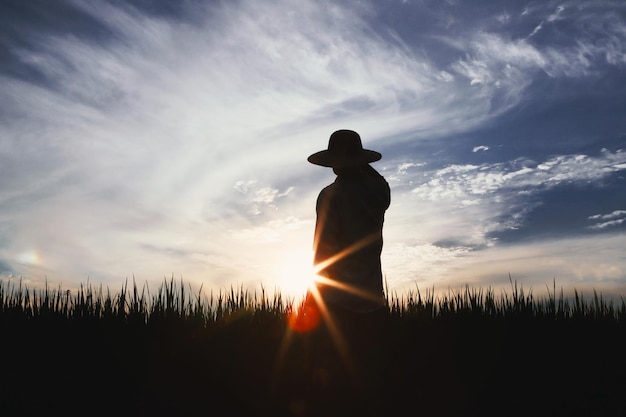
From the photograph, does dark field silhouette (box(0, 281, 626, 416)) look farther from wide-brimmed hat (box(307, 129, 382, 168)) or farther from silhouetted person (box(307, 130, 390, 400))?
wide-brimmed hat (box(307, 129, 382, 168))

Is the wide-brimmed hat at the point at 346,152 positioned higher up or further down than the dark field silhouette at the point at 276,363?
higher up

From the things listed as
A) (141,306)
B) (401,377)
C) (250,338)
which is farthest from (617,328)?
(141,306)

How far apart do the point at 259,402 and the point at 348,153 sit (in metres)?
3.56

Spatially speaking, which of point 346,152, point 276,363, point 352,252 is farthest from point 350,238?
point 276,363

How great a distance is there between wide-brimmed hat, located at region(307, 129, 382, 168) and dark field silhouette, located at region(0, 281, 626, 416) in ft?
5.95

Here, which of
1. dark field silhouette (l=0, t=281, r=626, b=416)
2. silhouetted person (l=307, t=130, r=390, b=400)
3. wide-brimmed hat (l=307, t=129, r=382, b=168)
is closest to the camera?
silhouetted person (l=307, t=130, r=390, b=400)

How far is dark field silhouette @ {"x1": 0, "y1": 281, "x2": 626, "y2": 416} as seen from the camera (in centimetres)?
615

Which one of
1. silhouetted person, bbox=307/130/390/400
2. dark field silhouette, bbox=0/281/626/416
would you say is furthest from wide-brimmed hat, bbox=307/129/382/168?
dark field silhouette, bbox=0/281/626/416

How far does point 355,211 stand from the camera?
4.20 meters

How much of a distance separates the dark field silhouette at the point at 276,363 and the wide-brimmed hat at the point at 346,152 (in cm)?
181

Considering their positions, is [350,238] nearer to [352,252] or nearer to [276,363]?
[352,252]

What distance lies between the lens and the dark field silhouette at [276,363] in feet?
20.2

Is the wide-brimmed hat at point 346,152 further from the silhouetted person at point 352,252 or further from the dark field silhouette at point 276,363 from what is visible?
the dark field silhouette at point 276,363

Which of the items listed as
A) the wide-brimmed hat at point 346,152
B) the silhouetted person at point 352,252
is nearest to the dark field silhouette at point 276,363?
the silhouetted person at point 352,252
